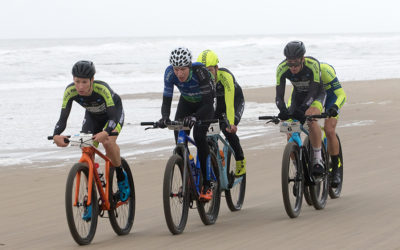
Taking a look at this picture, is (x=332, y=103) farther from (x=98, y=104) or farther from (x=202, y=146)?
(x=98, y=104)

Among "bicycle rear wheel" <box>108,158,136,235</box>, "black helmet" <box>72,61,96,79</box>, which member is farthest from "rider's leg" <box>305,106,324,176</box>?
"black helmet" <box>72,61,96,79</box>

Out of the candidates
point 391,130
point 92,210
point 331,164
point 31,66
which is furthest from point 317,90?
point 31,66

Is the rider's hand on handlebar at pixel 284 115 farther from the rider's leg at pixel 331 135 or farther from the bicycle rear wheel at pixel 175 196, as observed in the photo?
the bicycle rear wheel at pixel 175 196

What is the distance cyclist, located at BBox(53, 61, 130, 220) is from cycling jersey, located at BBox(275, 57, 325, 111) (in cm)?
187

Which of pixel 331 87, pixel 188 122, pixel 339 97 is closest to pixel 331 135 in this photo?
pixel 339 97

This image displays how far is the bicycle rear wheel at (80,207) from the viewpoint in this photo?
6.24 m

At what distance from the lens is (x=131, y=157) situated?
1246cm

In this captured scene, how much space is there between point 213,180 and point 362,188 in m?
2.45

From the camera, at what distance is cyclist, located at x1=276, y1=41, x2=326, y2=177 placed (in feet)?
25.1

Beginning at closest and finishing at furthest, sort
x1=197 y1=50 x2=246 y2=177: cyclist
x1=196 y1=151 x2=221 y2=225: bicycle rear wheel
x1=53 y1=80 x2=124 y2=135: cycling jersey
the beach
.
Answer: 1. the beach
2. x1=53 y1=80 x2=124 y2=135: cycling jersey
3. x1=196 y1=151 x2=221 y2=225: bicycle rear wheel
4. x1=197 y1=50 x2=246 y2=177: cyclist

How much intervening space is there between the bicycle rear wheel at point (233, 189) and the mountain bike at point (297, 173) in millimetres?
639

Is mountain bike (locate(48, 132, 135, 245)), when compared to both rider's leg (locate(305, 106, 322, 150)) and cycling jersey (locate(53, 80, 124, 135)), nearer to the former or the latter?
cycling jersey (locate(53, 80, 124, 135))

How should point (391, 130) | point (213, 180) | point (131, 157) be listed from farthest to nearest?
point (391, 130), point (131, 157), point (213, 180)

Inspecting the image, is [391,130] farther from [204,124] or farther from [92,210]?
[92,210]
